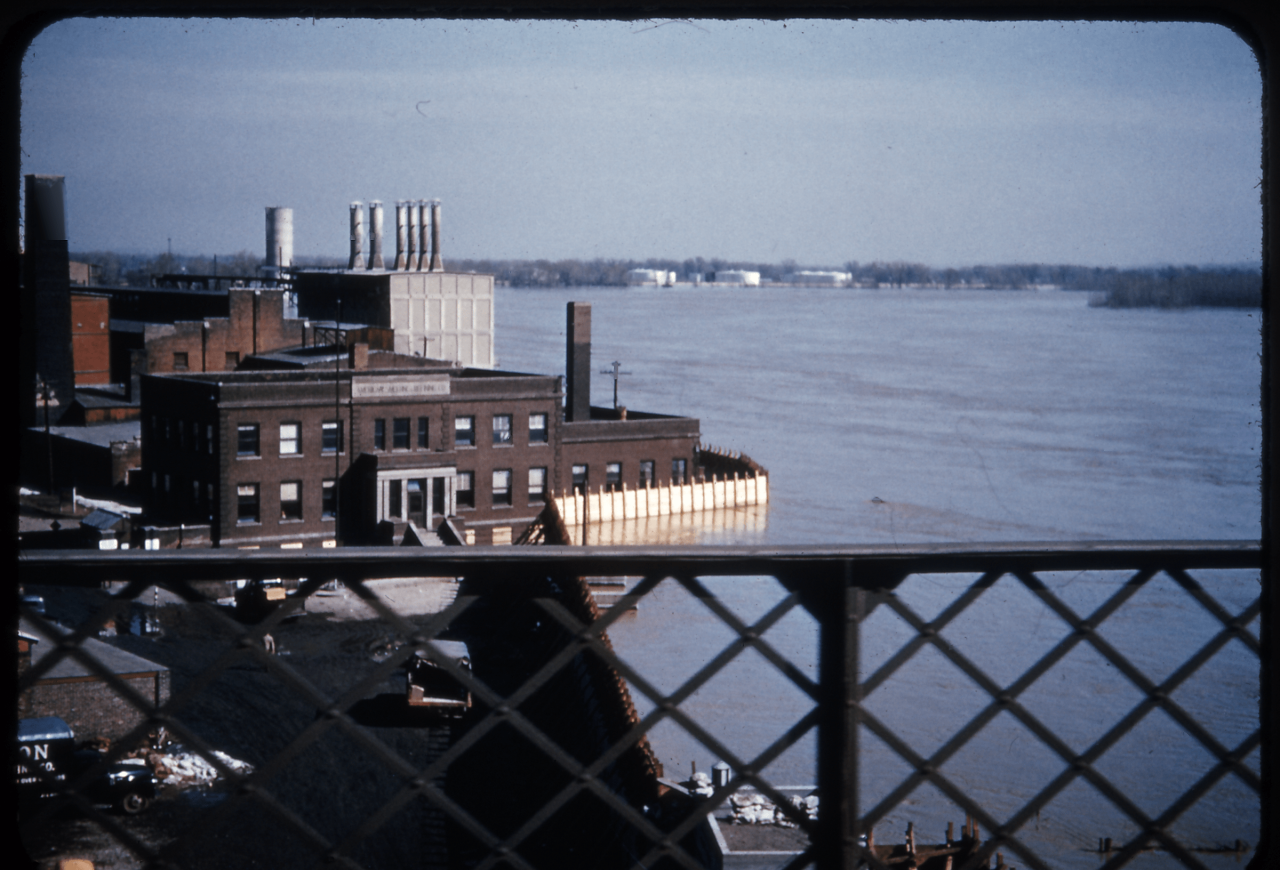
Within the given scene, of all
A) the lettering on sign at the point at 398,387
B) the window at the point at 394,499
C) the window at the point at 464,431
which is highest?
the lettering on sign at the point at 398,387

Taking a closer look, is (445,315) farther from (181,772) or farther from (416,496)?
(181,772)

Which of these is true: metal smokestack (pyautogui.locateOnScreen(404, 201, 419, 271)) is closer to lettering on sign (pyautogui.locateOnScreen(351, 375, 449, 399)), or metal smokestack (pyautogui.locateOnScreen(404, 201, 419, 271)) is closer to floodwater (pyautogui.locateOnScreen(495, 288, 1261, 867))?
floodwater (pyautogui.locateOnScreen(495, 288, 1261, 867))

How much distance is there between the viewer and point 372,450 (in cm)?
2633

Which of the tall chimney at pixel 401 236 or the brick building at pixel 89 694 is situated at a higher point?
the tall chimney at pixel 401 236

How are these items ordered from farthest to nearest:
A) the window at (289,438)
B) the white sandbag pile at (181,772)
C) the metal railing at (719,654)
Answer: the window at (289,438), the white sandbag pile at (181,772), the metal railing at (719,654)

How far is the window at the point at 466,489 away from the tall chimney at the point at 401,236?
37.3 feet

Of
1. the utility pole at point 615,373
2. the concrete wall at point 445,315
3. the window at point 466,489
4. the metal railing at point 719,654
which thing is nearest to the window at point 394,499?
the window at point 466,489

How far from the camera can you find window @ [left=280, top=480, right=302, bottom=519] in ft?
81.1

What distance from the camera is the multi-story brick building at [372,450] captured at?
79.2ft

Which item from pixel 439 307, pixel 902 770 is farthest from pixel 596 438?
pixel 902 770

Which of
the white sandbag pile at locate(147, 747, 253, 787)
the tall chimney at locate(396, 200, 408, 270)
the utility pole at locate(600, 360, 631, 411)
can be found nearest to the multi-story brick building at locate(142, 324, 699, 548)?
the utility pole at locate(600, 360, 631, 411)

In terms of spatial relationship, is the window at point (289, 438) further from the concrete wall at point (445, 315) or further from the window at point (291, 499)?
the concrete wall at point (445, 315)

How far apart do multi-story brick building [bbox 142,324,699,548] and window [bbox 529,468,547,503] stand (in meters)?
0.03

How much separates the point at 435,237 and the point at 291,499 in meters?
12.8
